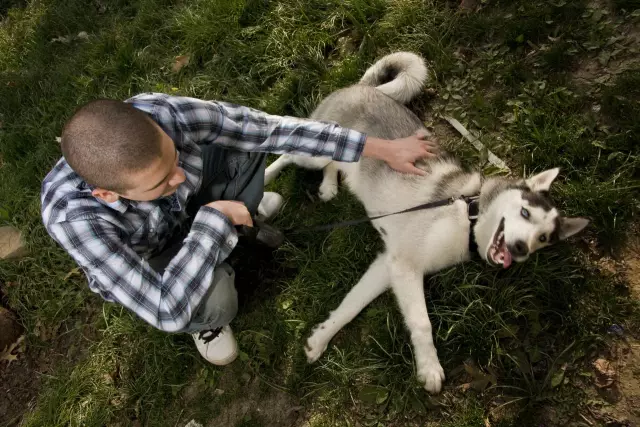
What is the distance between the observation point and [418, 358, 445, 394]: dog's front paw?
103 inches

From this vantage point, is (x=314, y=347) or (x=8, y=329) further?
(x=8, y=329)

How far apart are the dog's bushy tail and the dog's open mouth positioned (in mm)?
1350

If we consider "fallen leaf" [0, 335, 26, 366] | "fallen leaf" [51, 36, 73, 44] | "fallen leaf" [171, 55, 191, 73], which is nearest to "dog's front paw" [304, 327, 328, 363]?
"fallen leaf" [0, 335, 26, 366]

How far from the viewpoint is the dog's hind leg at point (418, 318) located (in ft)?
8.63

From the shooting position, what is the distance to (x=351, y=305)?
9.45 feet

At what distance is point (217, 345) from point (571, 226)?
229 centimetres

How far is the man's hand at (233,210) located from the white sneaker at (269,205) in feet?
3.14

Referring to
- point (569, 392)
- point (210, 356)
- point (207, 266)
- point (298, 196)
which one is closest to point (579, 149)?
point (569, 392)

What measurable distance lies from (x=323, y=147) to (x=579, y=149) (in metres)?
1.73

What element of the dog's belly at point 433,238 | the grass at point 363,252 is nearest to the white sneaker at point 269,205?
the grass at point 363,252

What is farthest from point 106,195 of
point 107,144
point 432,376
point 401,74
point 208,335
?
point 401,74

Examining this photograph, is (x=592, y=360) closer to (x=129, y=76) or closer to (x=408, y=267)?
(x=408, y=267)

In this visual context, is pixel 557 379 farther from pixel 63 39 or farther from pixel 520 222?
pixel 63 39

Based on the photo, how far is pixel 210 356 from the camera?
9.83 feet
